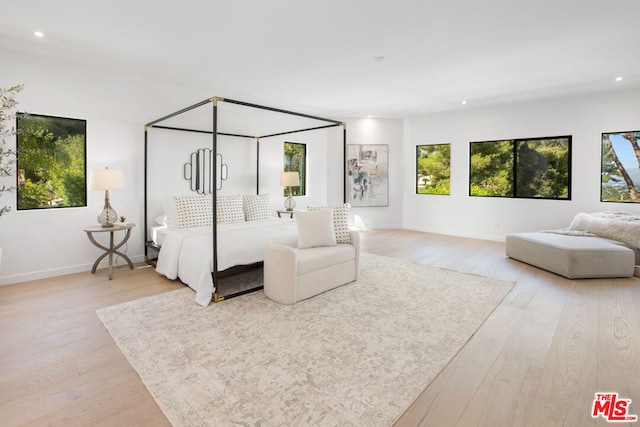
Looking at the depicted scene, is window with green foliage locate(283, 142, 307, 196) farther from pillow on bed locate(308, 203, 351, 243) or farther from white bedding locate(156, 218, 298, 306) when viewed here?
pillow on bed locate(308, 203, 351, 243)

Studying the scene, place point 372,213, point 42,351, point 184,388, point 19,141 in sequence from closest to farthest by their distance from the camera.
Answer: point 184,388
point 42,351
point 19,141
point 372,213

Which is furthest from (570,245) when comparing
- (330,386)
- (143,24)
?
(143,24)

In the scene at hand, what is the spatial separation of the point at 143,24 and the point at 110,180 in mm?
1953

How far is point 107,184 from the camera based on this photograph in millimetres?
4117

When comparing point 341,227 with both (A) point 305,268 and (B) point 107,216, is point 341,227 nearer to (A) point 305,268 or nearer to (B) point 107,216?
(A) point 305,268

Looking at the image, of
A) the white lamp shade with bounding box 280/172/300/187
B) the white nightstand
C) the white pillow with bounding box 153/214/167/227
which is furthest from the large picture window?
the white nightstand

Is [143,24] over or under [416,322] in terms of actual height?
over

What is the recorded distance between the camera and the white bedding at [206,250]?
3.44 meters

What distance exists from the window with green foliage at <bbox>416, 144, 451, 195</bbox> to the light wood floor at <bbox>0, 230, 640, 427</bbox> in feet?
12.9

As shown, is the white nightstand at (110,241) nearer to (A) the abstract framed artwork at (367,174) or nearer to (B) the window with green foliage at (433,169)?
(A) the abstract framed artwork at (367,174)

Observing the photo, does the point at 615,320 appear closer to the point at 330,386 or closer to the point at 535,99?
the point at 330,386

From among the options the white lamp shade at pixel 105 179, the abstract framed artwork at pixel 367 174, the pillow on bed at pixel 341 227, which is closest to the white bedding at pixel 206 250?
the pillow on bed at pixel 341 227

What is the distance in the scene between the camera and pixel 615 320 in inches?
118

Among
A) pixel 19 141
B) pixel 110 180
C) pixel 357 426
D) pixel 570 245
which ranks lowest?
pixel 357 426
